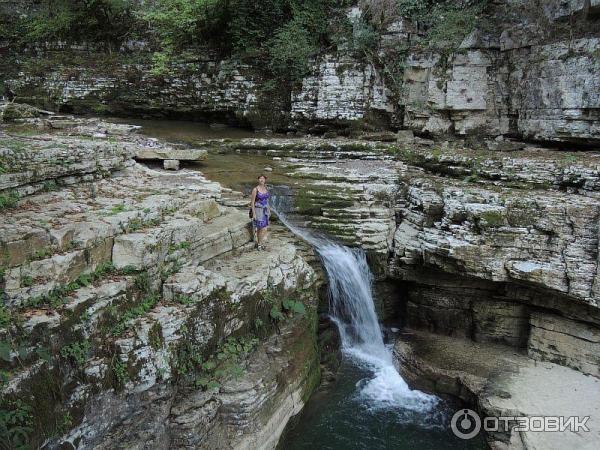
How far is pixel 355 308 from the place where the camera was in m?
9.34

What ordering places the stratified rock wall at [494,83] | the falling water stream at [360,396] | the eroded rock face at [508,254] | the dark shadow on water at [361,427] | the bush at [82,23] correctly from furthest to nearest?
the bush at [82,23] → the stratified rock wall at [494,83] → the eroded rock face at [508,254] → the falling water stream at [360,396] → the dark shadow on water at [361,427]

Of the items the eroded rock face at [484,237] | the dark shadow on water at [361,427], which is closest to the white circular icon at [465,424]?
the dark shadow on water at [361,427]

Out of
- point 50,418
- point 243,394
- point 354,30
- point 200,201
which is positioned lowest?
point 243,394

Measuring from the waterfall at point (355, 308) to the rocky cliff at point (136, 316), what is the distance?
1.11 metres

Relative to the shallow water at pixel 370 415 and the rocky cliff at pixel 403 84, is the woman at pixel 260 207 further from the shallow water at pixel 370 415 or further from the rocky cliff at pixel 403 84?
the rocky cliff at pixel 403 84

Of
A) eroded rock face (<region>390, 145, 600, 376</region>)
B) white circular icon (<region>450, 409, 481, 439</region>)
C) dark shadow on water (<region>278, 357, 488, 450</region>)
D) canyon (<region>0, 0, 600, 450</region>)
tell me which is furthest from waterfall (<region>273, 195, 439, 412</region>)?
white circular icon (<region>450, 409, 481, 439</region>)

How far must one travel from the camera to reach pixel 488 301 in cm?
934

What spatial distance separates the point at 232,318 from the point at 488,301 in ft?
17.8

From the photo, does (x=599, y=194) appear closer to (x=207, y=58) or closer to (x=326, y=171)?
(x=326, y=171)

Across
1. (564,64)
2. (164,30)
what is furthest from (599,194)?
(164,30)

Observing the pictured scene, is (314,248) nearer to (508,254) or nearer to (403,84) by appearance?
(508,254)

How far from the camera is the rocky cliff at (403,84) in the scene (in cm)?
1144

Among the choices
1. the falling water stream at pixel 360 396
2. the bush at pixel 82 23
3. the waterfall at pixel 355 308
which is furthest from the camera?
the bush at pixel 82 23

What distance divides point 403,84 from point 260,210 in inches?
325
